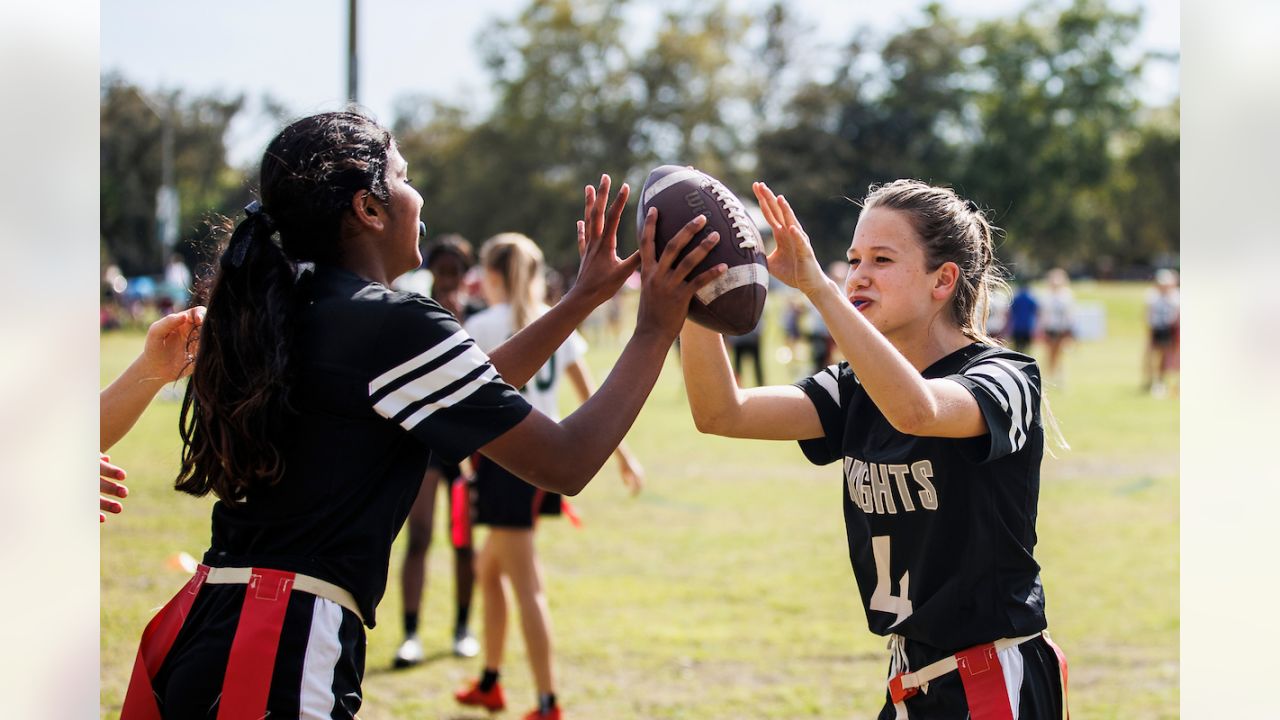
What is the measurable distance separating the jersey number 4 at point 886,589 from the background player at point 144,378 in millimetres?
1643

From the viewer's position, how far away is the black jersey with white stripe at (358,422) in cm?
217

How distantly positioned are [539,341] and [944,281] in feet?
3.26

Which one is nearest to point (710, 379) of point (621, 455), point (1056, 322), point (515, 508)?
point (515, 508)

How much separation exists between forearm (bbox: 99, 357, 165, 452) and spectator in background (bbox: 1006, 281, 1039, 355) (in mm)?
21165

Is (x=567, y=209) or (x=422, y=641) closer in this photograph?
(x=422, y=641)

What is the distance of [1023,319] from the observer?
22.5 m

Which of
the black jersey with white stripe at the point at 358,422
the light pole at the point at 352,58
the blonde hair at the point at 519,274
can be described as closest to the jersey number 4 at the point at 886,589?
the black jersey with white stripe at the point at 358,422

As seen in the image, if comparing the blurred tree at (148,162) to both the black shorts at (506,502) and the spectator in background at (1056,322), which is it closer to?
the spectator in background at (1056,322)

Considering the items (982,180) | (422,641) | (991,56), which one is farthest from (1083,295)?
(422,641)

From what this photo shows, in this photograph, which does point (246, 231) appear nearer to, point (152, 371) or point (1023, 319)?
point (152, 371)
